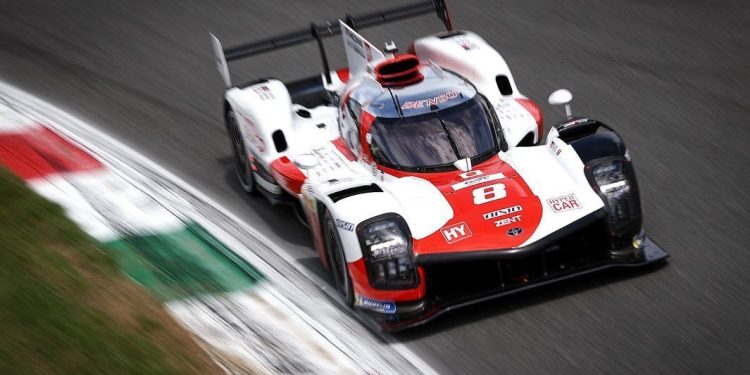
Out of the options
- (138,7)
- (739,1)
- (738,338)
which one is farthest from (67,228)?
(739,1)

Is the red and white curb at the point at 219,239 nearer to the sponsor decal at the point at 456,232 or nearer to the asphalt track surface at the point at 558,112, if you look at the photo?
the asphalt track surface at the point at 558,112

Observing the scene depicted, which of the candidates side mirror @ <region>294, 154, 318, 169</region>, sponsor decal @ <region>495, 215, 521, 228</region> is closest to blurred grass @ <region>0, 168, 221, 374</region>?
side mirror @ <region>294, 154, 318, 169</region>

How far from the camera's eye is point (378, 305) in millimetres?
7922

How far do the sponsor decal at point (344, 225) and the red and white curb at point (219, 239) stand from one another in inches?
25.0

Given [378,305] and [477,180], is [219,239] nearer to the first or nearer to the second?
[378,305]

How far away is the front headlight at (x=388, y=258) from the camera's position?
25.7ft

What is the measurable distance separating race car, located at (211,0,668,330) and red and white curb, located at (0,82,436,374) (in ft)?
0.94

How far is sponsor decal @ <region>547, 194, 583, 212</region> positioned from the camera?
8.21 m

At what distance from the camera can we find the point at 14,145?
1087 cm

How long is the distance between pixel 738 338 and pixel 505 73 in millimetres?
4108

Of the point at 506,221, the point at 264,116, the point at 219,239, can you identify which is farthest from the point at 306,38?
the point at 506,221

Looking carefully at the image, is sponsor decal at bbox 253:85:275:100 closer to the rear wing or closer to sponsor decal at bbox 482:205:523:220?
the rear wing

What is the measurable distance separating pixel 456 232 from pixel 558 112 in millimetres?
4603

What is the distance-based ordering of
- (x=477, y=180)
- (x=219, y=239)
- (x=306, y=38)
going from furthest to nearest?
(x=306, y=38) < (x=219, y=239) < (x=477, y=180)
